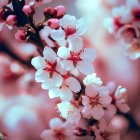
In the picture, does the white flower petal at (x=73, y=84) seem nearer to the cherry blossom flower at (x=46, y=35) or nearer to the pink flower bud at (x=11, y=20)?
the cherry blossom flower at (x=46, y=35)

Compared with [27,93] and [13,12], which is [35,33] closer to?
[13,12]

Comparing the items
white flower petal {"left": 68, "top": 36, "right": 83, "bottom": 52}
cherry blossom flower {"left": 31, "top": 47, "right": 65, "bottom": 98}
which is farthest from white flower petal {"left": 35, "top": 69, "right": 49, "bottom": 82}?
white flower petal {"left": 68, "top": 36, "right": 83, "bottom": 52}

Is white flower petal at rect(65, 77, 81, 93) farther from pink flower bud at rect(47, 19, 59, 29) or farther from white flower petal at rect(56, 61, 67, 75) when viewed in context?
pink flower bud at rect(47, 19, 59, 29)

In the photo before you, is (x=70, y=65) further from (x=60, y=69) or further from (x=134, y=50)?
(x=134, y=50)

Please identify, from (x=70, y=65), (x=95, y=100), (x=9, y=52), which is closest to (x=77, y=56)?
(x=70, y=65)

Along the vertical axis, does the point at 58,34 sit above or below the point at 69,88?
above
